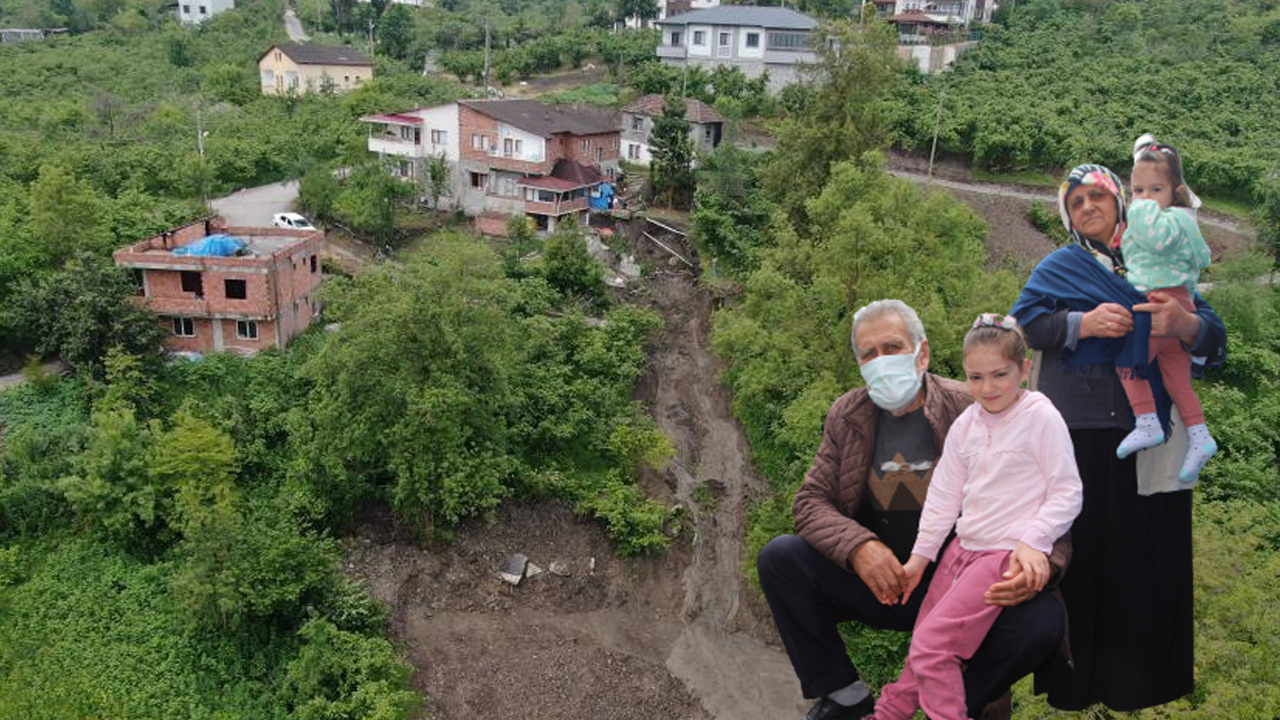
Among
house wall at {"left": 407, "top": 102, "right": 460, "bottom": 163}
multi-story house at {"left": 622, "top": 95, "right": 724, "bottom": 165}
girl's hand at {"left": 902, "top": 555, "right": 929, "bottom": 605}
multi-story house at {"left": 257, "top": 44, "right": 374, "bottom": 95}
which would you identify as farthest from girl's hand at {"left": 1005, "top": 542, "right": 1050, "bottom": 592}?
multi-story house at {"left": 257, "top": 44, "right": 374, "bottom": 95}

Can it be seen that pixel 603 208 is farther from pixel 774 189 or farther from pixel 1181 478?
pixel 1181 478

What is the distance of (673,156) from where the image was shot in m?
27.1

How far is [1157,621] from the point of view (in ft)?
12.0

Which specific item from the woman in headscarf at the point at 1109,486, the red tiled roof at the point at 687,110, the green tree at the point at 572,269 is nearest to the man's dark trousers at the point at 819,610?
the woman in headscarf at the point at 1109,486

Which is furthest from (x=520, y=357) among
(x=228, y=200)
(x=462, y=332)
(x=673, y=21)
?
(x=673, y=21)

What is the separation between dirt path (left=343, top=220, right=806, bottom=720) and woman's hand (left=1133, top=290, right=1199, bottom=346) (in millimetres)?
10665

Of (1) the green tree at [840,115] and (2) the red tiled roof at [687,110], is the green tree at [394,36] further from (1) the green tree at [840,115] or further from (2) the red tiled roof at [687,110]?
(1) the green tree at [840,115]

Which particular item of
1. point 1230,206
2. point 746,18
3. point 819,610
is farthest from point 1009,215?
point 819,610

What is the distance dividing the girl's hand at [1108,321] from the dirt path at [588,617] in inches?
420

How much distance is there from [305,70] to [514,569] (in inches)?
1131

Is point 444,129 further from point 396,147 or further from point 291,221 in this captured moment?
point 291,221

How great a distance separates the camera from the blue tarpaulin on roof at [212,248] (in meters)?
18.7

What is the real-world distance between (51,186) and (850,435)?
21149 mm

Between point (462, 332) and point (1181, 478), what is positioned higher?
point (1181, 478)
